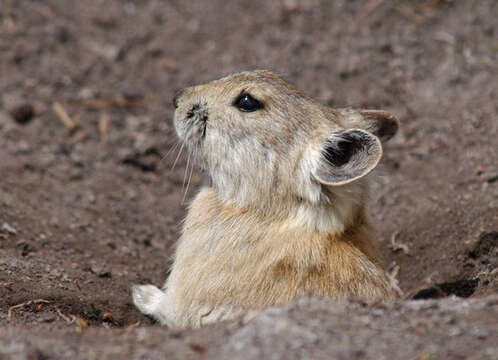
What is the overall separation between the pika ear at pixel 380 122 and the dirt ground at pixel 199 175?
452 mm

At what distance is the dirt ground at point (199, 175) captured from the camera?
4.04 m

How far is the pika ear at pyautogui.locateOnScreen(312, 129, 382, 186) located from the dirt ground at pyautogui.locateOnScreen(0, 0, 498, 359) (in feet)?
2.78

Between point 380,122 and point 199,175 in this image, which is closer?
point 380,122

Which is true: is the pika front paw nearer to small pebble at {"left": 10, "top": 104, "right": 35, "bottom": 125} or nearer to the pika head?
the pika head

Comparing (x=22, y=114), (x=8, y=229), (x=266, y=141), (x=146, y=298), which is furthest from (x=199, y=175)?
(x=266, y=141)

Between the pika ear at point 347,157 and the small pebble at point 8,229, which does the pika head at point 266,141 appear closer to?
the pika ear at point 347,157

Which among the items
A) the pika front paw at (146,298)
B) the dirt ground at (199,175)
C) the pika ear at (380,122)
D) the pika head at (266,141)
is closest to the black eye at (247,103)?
the pika head at (266,141)

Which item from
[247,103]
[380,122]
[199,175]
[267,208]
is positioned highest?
[380,122]

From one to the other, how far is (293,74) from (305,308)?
587 cm

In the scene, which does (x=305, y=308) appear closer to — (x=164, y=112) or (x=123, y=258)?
(x=123, y=258)

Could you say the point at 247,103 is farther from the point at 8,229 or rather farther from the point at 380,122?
the point at 8,229

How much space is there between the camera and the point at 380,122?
20.7 feet

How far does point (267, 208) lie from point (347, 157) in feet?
2.37

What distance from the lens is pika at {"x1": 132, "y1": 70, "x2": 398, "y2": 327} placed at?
509 centimetres
